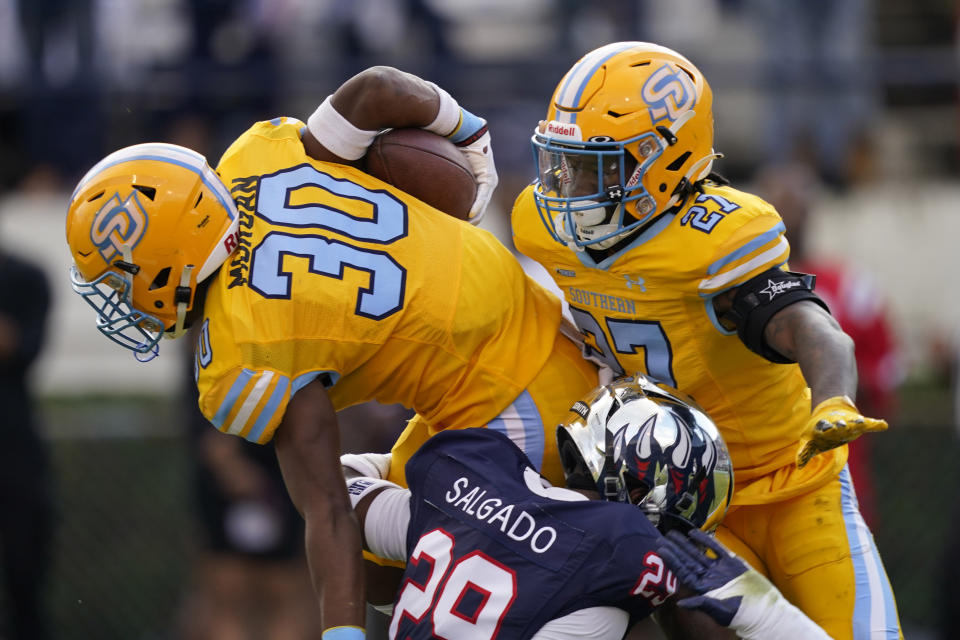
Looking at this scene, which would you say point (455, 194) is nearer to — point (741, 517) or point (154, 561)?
point (741, 517)

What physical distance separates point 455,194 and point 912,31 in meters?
9.06

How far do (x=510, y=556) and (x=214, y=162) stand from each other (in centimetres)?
582

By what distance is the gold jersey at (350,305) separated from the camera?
337cm

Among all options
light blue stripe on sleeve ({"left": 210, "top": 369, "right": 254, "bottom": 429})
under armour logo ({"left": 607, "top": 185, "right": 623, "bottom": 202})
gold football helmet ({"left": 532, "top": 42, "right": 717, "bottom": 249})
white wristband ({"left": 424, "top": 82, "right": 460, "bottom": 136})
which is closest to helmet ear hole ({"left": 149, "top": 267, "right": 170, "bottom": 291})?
light blue stripe on sleeve ({"left": 210, "top": 369, "right": 254, "bottom": 429})

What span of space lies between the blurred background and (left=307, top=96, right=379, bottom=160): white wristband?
9.41 feet

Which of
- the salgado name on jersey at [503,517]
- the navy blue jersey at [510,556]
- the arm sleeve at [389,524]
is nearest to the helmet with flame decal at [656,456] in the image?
the navy blue jersey at [510,556]

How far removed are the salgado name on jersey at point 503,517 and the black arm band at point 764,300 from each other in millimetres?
692

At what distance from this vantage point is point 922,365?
887cm

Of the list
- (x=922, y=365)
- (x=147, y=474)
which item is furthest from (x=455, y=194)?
(x=922, y=365)

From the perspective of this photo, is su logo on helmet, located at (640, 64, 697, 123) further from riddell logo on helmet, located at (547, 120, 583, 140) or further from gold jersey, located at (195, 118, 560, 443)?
gold jersey, located at (195, 118, 560, 443)

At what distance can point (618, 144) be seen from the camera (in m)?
3.48

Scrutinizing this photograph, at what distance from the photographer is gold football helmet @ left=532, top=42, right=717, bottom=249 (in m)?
3.49

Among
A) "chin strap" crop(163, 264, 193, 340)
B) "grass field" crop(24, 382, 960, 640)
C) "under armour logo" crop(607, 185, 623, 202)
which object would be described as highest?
Answer: "under armour logo" crop(607, 185, 623, 202)

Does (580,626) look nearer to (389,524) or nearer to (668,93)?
(389,524)
